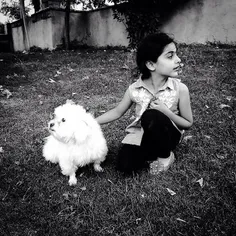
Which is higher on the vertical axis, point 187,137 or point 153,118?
point 153,118

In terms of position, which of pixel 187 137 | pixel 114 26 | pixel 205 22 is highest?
pixel 205 22

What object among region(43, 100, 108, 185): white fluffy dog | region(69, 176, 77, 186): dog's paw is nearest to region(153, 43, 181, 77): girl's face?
region(43, 100, 108, 185): white fluffy dog

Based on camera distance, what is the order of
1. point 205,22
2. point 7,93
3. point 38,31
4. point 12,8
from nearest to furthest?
point 7,93, point 205,22, point 38,31, point 12,8

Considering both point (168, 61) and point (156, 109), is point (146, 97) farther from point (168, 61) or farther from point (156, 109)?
point (168, 61)

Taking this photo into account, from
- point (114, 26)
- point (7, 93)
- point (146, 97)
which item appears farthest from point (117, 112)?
point (114, 26)

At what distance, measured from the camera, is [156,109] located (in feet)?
8.32

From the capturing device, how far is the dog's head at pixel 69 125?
2.34 metres

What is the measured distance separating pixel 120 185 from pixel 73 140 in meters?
0.68

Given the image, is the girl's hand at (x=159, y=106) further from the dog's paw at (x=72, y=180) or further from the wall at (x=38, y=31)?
the wall at (x=38, y=31)

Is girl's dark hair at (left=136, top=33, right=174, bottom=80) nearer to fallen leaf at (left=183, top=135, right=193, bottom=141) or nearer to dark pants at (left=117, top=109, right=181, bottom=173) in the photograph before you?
dark pants at (left=117, top=109, right=181, bottom=173)

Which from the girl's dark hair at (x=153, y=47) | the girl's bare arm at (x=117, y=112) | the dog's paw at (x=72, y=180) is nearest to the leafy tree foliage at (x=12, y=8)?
the girl's bare arm at (x=117, y=112)

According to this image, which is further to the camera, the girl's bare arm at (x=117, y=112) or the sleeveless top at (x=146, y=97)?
the girl's bare arm at (x=117, y=112)

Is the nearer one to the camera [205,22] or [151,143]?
[151,143]

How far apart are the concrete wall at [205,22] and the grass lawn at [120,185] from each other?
3414 millimetres
